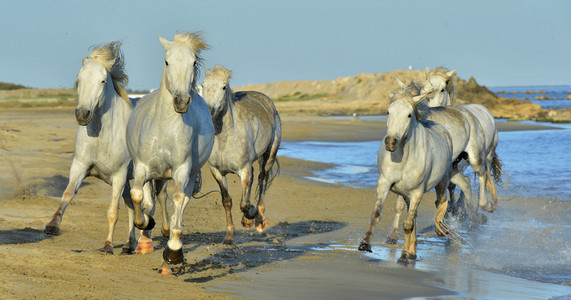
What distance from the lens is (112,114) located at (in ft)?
27.4

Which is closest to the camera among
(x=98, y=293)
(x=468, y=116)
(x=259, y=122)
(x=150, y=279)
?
(x=98, y=293)

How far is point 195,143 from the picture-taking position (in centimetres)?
757

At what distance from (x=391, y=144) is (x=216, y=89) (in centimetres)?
272

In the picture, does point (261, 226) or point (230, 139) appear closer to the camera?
point (230, 139)

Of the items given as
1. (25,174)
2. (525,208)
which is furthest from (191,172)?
(525,208)

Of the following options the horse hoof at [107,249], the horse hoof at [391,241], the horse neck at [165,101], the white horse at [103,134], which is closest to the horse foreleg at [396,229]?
the horse hoof at [391,241]

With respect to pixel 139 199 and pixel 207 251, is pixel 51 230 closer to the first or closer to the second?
pixel 139 199

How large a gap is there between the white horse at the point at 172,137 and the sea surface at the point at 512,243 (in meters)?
2.73

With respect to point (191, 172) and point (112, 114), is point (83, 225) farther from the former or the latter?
point (191, 172)

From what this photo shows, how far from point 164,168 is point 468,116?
6060mm

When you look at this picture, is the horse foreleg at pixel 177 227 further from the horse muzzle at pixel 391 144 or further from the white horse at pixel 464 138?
the white horse at pixel 464 138

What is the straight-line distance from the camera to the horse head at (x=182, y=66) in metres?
6.85

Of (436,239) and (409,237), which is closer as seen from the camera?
(409,237)

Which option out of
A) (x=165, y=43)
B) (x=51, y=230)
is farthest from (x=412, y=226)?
(x=51, y=230)
